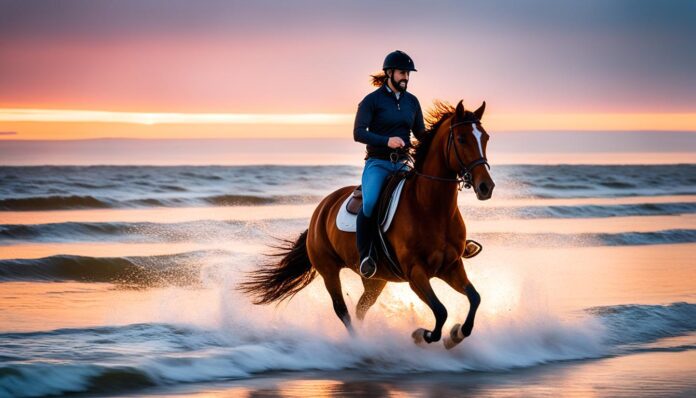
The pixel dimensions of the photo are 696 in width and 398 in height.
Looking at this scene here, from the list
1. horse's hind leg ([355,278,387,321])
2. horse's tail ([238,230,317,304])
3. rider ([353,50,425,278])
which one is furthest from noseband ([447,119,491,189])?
horse's tail ([238,230,317,304])

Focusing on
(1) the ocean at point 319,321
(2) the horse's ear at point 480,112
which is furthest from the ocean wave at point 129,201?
(2) the horse's ear at point 480,112

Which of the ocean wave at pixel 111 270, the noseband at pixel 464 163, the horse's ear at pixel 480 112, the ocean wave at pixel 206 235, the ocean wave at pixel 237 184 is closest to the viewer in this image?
the noseband at pixel 464 163

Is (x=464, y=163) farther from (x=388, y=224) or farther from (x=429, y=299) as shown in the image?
(x=429, y=299)

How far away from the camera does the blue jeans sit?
9750 millimetres

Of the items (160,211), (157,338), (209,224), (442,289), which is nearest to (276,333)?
(157,338)

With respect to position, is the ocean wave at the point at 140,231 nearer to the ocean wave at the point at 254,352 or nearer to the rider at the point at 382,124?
the ocean wave at the point at 254,352

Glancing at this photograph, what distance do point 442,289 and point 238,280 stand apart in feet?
8.00

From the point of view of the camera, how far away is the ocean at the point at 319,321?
8891 millimetres

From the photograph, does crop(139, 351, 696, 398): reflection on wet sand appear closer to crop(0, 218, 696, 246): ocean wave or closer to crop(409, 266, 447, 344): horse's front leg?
crop(409, 266, 447, 344): horse's front leg

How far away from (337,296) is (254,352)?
1144 millimetres

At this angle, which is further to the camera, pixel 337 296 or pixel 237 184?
pixel 237 184

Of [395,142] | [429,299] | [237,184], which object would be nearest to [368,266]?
[429,299]

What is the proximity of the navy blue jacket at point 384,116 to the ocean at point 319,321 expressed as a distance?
72.4 inches

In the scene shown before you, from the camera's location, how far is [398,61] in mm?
9656
